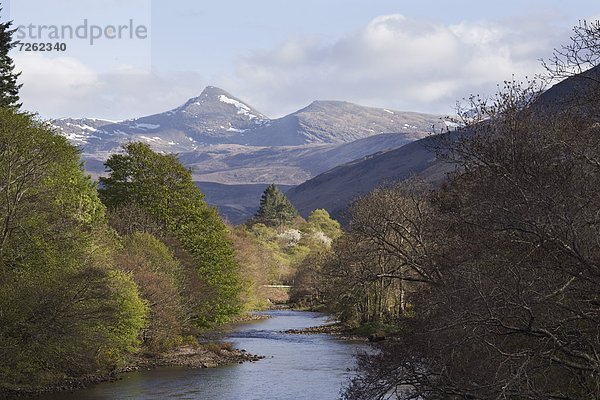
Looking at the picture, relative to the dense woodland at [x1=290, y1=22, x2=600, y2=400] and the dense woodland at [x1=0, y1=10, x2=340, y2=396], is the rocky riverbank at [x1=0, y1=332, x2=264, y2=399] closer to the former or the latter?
the dense woodland at [x1=0, y1=10, x2=340, y2=396]

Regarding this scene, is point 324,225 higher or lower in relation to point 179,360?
higher

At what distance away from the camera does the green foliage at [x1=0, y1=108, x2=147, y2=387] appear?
36781 mm

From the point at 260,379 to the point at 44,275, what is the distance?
52.0 feet

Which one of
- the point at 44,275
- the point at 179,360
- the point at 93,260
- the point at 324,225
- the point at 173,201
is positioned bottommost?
the point at 179,360

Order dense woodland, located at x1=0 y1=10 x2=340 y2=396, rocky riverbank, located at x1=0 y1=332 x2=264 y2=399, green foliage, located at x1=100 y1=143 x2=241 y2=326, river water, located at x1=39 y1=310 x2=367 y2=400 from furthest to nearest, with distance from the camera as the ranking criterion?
green foliage, located at x1=100 y1=143 x2=241 y2=326 < rocky riverbank, located at x1=0 y1=332 x2=264 y2=399 < river water, located at x1=39 y1=310 x2=367 y2=400 < dense woodland, located at x1=0 y1=10 x2=340 y2=396

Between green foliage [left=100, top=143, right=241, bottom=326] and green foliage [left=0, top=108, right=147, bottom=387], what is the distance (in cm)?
1896

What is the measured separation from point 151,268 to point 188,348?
27.4 ft

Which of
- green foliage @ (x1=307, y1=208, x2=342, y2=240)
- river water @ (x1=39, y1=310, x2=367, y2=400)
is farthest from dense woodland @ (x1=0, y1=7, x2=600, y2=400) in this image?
green foliage @ (x1=307, y1=208, x2=342, y2=240)

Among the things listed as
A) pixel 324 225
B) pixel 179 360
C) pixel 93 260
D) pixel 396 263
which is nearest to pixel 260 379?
Answer: pixel 179 360

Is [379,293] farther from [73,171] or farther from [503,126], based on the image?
Answer: [503,126]

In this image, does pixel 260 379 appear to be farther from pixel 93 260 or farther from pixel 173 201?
pixel 173 201

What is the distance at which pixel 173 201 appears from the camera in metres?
68.4

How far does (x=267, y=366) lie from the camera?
178 feet

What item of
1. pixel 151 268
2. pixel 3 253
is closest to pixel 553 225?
pixel 3 253
